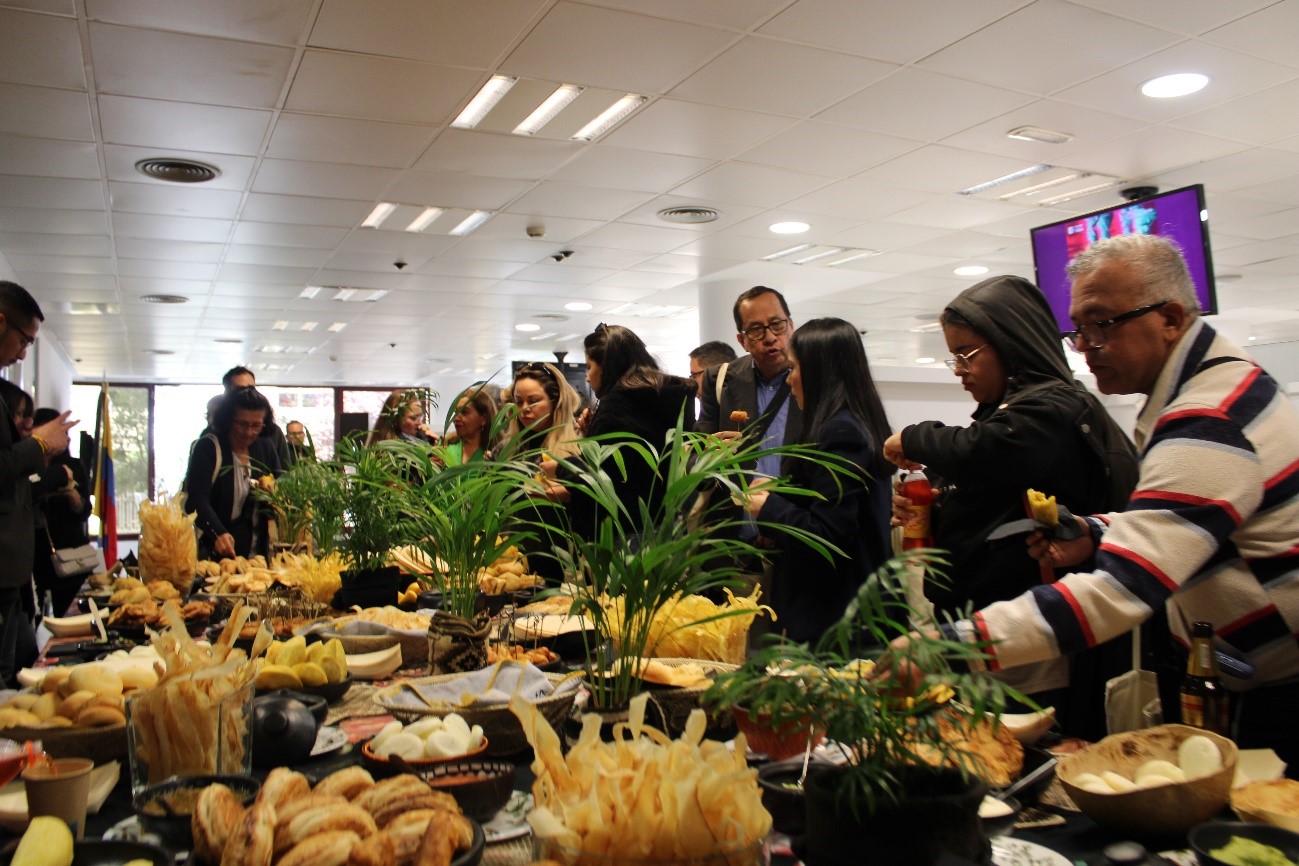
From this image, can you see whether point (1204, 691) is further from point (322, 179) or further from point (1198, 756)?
point (322, 179)

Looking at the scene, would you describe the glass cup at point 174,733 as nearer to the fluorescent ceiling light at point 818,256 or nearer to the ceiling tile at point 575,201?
the ceiling tile at point 575,201

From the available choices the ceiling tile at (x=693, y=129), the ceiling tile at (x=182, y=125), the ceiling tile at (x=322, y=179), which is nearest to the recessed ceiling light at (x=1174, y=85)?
the ceiling tile at (x=693, y=129)

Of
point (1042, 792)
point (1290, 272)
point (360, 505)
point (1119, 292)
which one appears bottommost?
point (1042, 792)

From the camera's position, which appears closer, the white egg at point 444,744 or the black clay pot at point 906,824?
the black clay pot at point 906,824

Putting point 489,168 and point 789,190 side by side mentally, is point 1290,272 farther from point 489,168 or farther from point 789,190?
point 489,168

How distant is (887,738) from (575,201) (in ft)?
20.8

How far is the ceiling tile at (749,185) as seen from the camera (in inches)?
248

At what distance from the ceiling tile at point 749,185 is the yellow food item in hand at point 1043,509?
4706mm

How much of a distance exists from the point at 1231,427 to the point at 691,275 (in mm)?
8293

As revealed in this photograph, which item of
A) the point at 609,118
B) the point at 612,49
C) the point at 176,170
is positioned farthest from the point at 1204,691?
the point at 176,170

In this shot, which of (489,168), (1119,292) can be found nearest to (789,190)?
(489,168)

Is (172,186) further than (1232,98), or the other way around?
(172,186)

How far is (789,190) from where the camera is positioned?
6758mm

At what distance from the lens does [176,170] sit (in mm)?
6004
